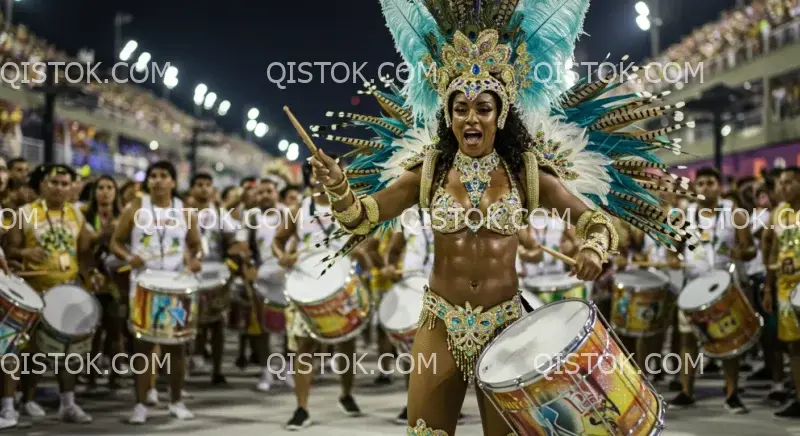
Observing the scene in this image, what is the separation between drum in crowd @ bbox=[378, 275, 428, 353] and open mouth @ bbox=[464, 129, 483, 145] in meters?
3.14

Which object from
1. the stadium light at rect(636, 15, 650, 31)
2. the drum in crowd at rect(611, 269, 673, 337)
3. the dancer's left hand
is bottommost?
the drum in crowd at rect(611, 269, 673, 337)

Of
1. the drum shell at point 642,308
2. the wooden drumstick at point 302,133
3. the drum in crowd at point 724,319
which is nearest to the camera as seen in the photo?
the wooden drumstick at point 302,133

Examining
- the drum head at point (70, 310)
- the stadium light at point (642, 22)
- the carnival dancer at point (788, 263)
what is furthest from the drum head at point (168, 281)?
the stadium light at point (642, 22)

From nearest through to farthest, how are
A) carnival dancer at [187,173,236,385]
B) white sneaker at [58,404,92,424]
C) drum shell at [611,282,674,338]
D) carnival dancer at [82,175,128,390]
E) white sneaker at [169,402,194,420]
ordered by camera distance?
white sneaker at [58,404,92,424], white sneaker at [169,402,194,420], drum shell at [611,282,674,338], carnival dancer at [82,175,128,390], carnival dancer at [187,173,236,385]

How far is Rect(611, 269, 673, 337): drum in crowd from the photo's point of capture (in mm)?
8062

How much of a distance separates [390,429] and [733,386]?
9.50 feet

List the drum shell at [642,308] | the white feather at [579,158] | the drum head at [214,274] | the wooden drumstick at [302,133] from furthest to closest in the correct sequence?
the drum head at [214,274], the drum shell at [642,308], the white feather at [579,158], the wooden drumstick at [302,133]

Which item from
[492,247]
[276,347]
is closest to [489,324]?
[492,247]

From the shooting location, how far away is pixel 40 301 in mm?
6637

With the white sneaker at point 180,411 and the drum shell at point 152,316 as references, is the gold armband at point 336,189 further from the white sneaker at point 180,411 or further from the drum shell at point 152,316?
the white sneaker at point 180,411

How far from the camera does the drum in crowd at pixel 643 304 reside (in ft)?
26.5

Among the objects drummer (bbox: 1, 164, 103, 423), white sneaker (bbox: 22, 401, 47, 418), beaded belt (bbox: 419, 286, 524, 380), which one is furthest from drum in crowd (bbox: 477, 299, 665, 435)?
white sneaker (bbox: 22, 401, 47, 418)

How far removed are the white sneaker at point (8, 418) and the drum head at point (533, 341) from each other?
4768mm

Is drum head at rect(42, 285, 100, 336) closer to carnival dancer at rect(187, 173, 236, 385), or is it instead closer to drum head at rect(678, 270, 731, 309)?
carnival dancer at rect(187, 173, 236, 385)
